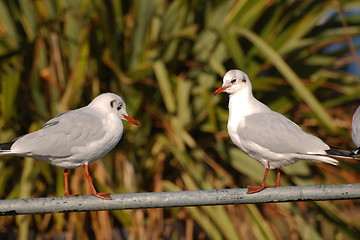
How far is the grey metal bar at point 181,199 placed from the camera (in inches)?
64.4

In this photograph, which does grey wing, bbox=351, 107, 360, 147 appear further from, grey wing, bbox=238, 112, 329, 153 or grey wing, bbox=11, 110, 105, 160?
grey wing, bbox=11, 110, 105, 160

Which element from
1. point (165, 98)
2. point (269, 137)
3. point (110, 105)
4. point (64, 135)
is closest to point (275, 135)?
point (269, 137)

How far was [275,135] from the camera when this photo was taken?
2191 mm

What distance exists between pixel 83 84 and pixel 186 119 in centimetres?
59

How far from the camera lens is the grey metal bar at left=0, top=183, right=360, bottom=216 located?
1.64m

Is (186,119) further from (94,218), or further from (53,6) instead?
(53,6)

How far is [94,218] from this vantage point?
10.7ft

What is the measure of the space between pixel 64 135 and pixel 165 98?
117cm

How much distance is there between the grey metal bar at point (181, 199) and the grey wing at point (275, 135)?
1.48ft

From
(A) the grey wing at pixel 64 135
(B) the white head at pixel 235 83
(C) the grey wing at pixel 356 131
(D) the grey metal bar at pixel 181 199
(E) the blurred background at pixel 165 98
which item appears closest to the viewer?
(D) the grey metal bar at pixel 181 199

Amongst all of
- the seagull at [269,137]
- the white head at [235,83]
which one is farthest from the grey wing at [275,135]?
the white head at [235,83]

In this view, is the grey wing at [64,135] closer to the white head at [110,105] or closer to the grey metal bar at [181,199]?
the white head at [110,105]

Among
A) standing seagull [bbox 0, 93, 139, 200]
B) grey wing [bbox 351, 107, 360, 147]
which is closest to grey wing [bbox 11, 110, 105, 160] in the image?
standing seagull [bbox 0, 93, 139, 200]

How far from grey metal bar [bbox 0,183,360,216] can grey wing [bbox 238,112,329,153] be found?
17.8 inches
